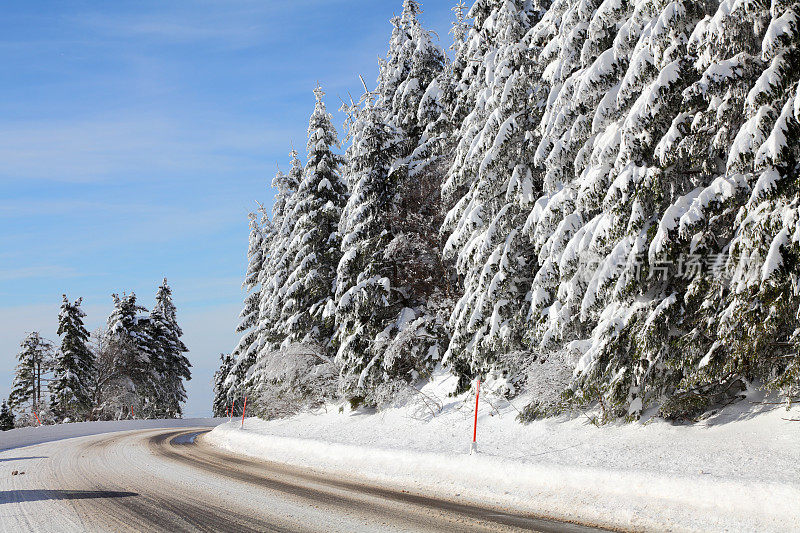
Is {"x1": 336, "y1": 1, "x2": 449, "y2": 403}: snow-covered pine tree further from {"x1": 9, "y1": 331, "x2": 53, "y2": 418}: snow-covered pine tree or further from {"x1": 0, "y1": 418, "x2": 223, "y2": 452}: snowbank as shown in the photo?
{"x1": 9, "y1": 331, "x2": 53, "y2": 418}: snow-covered pine tree

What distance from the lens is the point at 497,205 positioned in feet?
53.3

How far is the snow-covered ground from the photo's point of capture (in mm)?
6410

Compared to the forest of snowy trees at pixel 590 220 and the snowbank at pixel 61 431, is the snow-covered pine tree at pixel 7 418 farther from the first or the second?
the forest of snowy trees at pixel 590 220

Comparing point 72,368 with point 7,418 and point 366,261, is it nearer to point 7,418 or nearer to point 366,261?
point 7,418

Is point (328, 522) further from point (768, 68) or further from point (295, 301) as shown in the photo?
point (295, 301)

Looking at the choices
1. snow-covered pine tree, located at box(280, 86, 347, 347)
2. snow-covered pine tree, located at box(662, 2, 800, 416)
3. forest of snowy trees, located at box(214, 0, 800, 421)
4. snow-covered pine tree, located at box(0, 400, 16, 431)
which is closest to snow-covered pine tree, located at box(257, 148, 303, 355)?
snow-covered pine tree, located at box(280, 86, 347, 347)

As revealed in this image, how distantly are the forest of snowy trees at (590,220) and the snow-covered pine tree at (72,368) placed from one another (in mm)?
26642

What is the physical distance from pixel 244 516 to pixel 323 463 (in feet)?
19.1

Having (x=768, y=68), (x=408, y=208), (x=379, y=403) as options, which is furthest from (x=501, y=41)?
(x=379, y=403)

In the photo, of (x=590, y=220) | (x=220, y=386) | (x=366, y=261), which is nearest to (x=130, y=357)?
(x=220, y=386)

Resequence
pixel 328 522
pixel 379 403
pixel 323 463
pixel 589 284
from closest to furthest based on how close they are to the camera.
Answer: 1. pixel 328 522
2. pixel 589 284
3. pixel 323 463
4. pixel 379 403

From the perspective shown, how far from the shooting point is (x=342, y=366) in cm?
2105

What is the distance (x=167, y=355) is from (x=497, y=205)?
4485 centimetres

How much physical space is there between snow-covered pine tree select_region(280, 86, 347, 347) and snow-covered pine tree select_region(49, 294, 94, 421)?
25.6 meters
